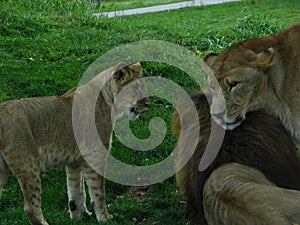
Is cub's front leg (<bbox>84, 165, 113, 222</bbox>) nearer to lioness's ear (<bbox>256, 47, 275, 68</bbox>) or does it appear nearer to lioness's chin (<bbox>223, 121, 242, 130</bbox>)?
lioness's chin (<bbox>223, 121, 242, 130</bbox>)

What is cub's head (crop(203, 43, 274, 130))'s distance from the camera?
171 inches

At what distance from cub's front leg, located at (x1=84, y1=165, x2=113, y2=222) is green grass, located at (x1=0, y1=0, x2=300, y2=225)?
0.11 meters

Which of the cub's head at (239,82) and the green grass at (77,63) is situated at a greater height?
the cub's head at (239,82)

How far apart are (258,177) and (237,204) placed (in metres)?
0.60

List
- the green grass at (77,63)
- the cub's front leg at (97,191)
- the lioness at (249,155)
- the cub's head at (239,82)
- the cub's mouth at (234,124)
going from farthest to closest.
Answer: the green grass at (77,63) → the cub's front leg at (97,191) → the lioness at (249,155) → the cub's mouth at (234,124) → the cub's head at (239,82)

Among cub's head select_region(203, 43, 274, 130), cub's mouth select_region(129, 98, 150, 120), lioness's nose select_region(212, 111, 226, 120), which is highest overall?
cub's head select_region(203, 43, 274, 130)

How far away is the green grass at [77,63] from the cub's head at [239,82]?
111 cm

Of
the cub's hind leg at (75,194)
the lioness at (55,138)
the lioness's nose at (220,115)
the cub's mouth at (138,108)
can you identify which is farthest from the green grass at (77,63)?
the lioness's nose at (220,115)

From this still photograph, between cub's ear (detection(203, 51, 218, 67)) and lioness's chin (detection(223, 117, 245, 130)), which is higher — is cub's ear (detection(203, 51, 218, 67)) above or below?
above

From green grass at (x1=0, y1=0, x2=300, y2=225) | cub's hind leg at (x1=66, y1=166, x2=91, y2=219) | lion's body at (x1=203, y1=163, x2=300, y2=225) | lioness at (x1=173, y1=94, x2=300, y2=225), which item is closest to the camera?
lion's body at (x1=203, y1=163, x2=300, y2=225)

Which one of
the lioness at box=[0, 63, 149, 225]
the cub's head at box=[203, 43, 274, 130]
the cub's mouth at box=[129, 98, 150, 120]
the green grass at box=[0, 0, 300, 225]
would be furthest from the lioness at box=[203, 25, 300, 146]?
the green grass at box=[0, 0, 300, 225]

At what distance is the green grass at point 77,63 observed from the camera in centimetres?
548

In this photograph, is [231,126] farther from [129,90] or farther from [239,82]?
[129,90]

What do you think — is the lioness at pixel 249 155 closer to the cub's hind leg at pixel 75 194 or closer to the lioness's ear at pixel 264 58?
the lioness's ear at pixel 264 58
